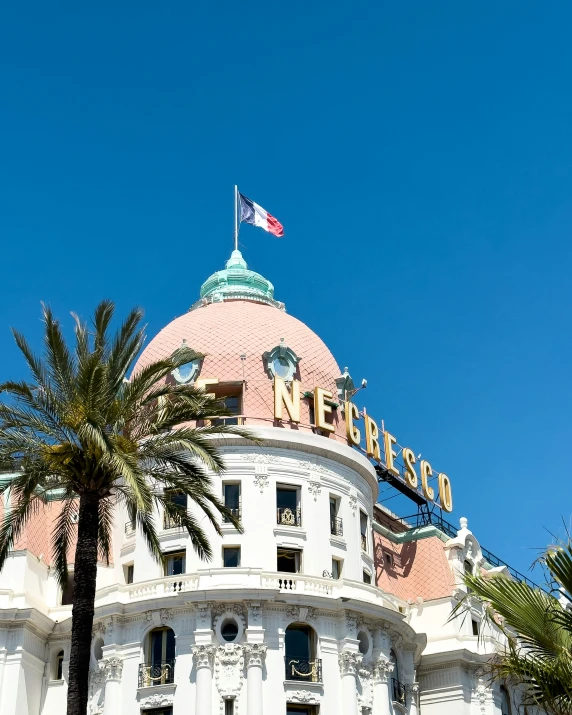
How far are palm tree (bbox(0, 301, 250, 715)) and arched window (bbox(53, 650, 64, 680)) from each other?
15.7 metres

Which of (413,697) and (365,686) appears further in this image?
(413,697)

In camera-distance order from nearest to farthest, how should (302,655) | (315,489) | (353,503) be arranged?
(302,655) < (315,489) < (353,503)

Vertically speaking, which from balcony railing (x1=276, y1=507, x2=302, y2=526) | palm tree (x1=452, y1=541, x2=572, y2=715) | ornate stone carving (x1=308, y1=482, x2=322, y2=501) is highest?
ornate stone carving (x1=308, y1=482, x2=322, y2=501)

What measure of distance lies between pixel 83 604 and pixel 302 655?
60.1ft

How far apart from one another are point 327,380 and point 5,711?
72.9 ft

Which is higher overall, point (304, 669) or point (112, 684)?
point (304, 669)

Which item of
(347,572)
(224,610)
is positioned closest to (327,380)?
(347,572)

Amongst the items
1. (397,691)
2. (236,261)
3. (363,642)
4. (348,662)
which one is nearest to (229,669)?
(348,662)

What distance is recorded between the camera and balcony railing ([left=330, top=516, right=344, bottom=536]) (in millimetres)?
49844

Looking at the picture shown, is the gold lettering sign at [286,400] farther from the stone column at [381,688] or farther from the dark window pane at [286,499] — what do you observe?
the stone column at [381,688]

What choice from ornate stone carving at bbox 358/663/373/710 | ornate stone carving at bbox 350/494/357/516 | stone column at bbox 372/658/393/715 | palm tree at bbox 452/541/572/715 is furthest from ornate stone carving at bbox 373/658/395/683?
palm tree at bbox 452/541/572/715

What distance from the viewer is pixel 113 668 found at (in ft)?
149

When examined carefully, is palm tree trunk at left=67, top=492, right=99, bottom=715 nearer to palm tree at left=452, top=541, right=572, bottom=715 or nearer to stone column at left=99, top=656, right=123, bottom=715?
palm tree at left=452, top=541, right=572, bottom=715

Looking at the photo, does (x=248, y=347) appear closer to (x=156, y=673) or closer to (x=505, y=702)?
(x=156, y=673)
